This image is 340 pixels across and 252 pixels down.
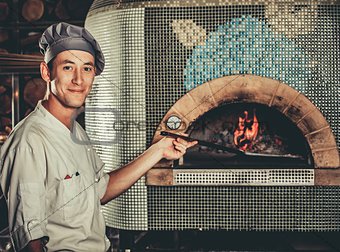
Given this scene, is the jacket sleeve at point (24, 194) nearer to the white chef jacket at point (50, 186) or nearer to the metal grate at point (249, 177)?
the white chef jacket at point (50, 186)

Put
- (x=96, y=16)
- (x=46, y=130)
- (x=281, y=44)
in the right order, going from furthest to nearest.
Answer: (x=96, y=16) < (x=281, y=44) < (x=46, y=130)

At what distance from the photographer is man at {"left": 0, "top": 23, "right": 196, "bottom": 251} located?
2.37 metres

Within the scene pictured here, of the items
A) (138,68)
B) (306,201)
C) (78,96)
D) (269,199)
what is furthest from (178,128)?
(78,96)

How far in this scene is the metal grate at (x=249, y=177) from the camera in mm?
3977

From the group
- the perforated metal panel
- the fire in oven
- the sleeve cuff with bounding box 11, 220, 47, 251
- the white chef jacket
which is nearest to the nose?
the white chef jacket

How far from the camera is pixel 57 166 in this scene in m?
2.54

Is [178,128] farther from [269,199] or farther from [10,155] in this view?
[10,155]

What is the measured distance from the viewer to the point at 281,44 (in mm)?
3984

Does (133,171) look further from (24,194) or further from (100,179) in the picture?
(24,194)

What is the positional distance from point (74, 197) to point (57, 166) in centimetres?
18

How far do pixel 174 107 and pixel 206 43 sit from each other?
0.55 meters

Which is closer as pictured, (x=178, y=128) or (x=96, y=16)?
(x=178, y=128)

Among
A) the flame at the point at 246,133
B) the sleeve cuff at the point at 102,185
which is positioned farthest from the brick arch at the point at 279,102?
the sleeve cuff at the point at 102,185

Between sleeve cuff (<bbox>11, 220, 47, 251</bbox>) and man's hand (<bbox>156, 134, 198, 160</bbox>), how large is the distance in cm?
100
